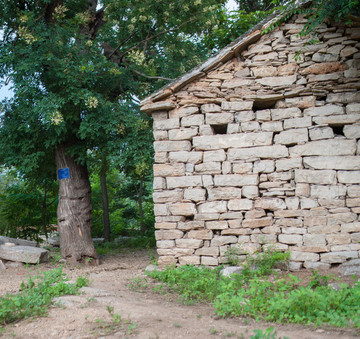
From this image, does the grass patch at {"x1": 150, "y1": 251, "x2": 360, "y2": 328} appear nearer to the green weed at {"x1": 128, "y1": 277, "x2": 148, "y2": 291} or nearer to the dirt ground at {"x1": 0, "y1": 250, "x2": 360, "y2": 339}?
the dirt ground at {"x1": 0, "y1": 250, "x2": 360, "y2": 339}

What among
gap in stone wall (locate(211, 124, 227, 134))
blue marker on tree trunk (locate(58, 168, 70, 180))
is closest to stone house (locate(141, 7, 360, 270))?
gap in stone wall (locate(211, 124, 227, 134))

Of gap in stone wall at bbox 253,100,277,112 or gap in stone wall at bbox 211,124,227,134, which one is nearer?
gap in stone wall at bbox 253,100,277,112

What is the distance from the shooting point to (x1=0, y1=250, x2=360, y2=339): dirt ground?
3607mm

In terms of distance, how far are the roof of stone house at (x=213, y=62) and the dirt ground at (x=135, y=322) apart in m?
3.22

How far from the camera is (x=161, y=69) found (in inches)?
354

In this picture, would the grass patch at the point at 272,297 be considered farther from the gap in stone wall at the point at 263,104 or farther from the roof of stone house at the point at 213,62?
the roof of stone house at the point at 213,62

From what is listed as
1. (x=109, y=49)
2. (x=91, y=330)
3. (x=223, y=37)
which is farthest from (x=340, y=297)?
(x=223, y=37)

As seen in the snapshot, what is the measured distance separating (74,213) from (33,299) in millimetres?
3909

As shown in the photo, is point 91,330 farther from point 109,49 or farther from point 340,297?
point 109,49

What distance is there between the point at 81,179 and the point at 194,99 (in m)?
3.43

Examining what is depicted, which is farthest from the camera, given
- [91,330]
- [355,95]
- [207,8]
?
[207,8]

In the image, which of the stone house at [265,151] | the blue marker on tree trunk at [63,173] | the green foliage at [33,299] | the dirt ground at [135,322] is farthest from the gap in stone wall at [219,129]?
the blue marker on tree trunk at [63,173]

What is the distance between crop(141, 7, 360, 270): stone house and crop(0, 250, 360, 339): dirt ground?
1743 mm

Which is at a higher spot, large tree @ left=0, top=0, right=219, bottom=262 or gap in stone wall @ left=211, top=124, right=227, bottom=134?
large tree @ left=0, top=0, right=219, bottom=262
